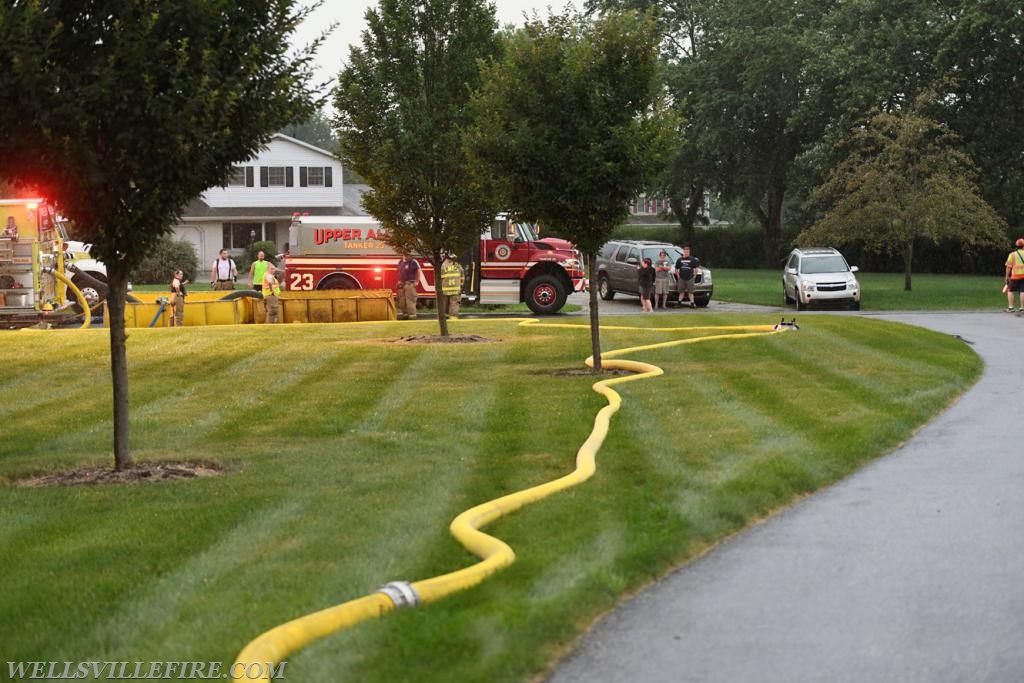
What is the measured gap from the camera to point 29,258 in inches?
1214

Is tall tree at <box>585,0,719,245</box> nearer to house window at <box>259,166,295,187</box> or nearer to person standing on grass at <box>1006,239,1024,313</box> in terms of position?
house window at <box>259,166,295,187</box>

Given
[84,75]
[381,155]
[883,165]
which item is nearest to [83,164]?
[84,75]

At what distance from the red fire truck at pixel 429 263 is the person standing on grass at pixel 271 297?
3543 millimetres

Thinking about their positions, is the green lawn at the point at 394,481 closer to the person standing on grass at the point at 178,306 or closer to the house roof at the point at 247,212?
the person standing on grass at the point at 178,306

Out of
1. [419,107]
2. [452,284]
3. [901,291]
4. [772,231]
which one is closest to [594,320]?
[419,107]

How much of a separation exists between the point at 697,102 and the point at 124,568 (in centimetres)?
6908

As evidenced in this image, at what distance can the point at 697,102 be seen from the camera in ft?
245

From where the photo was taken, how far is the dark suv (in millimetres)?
41219

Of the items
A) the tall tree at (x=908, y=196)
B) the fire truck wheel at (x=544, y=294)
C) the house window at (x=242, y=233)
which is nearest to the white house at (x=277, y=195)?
the house window at (x=242, y=233)

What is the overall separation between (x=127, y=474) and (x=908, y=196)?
37596 mm

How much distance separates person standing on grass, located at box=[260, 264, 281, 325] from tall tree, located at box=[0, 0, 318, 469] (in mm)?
21043

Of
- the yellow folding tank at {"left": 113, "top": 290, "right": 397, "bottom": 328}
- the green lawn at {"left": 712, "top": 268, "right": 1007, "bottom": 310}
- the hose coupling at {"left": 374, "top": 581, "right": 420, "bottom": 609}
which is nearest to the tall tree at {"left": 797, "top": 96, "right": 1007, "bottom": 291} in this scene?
the green lawn at {"left": 712, "top": 268, "right": 1007, "bottom": 310}

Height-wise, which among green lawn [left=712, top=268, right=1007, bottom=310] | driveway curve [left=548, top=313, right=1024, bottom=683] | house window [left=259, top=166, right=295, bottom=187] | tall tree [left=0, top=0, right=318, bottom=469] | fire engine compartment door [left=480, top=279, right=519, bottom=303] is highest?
house window [left=259, top=166, right=295, bottom=187]

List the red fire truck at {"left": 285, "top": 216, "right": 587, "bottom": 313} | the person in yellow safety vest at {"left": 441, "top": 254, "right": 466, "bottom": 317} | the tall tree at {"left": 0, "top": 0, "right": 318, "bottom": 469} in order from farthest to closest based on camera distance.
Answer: the red fire truck at {"left": 285, "top": 216, "right": 587, "bottom": 313} < the person in yellow safety vest at {"left": 441, "top": 254, "right": 466, "bottom": 317} < the tall tree at {"left": 0, "top": 0, "right": 318, "bottom": 469}
